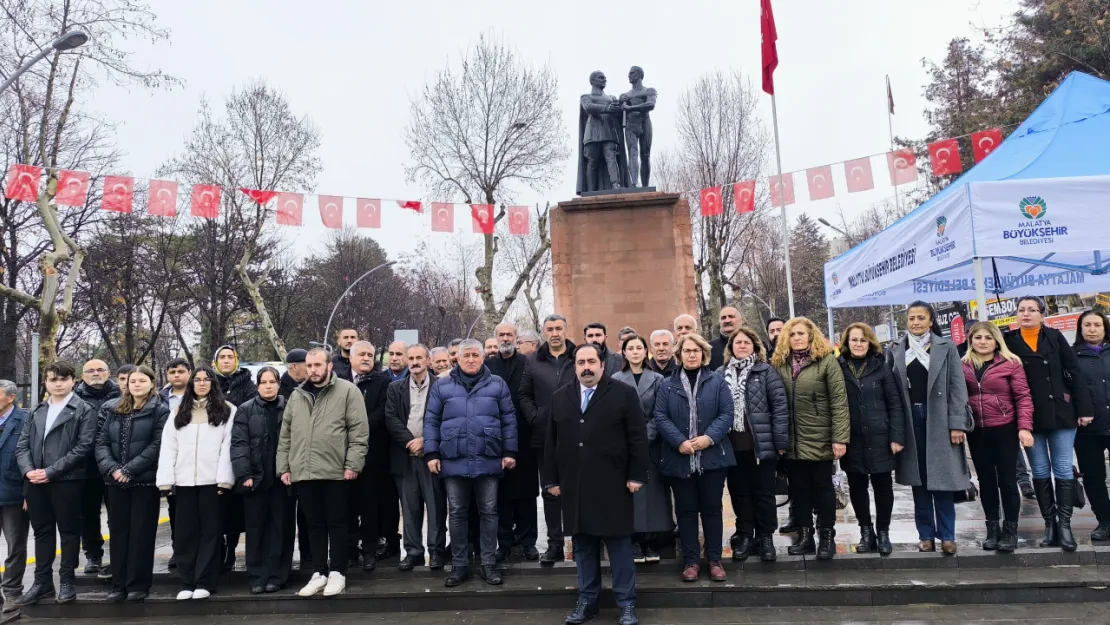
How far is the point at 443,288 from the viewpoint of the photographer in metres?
43.4

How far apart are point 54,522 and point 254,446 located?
5.95 ft

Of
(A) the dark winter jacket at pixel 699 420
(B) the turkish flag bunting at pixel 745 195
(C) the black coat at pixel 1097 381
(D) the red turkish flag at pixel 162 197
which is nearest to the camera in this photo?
(A) the dark winter jacket at pixel 699 420

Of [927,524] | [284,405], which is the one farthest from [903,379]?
[284,405]

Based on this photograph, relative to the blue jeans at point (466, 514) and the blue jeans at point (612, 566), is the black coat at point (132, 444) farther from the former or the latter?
the blue jeans at point (612, 566)

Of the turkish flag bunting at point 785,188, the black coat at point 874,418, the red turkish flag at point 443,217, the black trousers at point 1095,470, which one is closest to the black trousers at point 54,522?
the black coat at point 874,418

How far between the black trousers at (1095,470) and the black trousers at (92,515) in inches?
320

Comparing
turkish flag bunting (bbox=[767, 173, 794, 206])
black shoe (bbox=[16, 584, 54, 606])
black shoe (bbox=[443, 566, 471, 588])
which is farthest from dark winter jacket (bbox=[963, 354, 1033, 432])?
turkish flag bunting (bbox=[767, 173, 794, 206])

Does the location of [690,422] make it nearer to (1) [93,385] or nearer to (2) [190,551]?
(2) [190,551]

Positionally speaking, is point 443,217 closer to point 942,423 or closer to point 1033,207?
point 1033,207

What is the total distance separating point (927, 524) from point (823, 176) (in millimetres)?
10183

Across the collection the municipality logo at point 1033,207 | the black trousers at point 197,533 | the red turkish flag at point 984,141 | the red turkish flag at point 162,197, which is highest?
the red turkish flag at point 984,141

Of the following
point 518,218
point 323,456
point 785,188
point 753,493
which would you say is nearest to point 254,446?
point 323,456

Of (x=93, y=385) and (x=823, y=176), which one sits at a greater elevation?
(x=823, y=176)

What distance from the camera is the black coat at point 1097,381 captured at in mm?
5754
